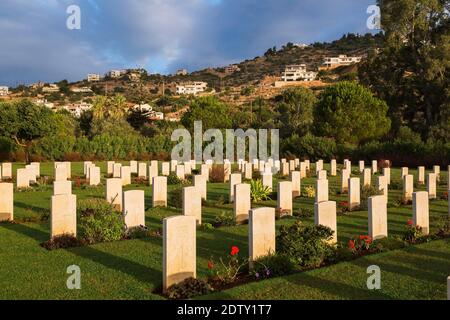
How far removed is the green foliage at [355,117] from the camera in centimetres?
4609

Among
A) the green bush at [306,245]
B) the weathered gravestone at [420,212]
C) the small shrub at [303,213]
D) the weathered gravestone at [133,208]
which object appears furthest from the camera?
the small shrub at [303,213]

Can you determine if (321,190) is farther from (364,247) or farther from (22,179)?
(22,179)

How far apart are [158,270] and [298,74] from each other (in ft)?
371

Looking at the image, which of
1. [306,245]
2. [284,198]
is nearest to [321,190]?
[284,198]

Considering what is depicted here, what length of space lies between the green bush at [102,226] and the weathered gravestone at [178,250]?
12.0 feet

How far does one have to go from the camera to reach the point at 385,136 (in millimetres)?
48250

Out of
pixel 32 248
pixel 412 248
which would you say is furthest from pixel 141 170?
pixel 412 248

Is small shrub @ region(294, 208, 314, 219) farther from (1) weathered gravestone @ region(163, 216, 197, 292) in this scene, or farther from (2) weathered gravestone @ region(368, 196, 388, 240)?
(1) weathered gravestone @ region(163, 216, 197, 292)

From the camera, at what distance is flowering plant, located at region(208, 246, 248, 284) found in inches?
309

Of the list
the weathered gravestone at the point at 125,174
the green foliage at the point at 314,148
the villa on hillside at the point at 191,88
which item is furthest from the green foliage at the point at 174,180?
the villa on hillside at the point at 191,88

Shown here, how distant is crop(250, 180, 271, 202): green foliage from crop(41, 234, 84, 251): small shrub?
8.20 metres

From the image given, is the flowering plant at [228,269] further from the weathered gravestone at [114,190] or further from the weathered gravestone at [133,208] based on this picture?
the weathered gravestone at [114,190]

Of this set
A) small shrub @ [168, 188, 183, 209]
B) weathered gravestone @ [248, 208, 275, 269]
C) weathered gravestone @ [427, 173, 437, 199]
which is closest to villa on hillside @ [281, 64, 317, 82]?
weathered gravestone @ [427, 173, 437, 199]
